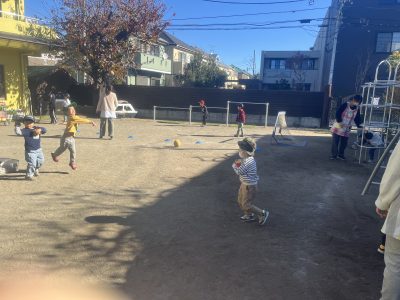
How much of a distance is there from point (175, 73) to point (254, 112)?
64.1 ft

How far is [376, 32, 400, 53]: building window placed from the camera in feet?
93.8

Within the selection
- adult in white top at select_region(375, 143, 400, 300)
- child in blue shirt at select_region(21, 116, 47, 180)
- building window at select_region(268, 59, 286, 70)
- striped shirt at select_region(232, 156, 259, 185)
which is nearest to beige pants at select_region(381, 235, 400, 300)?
adult in white top at select_region(375, 143, 400, 300)

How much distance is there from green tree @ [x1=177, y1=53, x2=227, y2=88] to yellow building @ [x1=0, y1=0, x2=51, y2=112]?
20.3 m

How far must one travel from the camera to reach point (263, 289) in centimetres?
337

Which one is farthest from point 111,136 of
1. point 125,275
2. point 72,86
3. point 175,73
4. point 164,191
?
point 175,73

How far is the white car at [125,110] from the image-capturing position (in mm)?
22156

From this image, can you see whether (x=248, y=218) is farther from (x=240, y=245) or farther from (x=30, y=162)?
(x=30, y=162)

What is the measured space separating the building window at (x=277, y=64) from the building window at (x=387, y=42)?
45.4ft

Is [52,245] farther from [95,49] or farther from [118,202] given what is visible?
[95,49]

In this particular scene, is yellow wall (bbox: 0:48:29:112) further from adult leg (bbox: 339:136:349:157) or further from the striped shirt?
the striped shirt

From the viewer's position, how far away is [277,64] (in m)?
42.6

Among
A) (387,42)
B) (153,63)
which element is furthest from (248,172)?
(153,63)

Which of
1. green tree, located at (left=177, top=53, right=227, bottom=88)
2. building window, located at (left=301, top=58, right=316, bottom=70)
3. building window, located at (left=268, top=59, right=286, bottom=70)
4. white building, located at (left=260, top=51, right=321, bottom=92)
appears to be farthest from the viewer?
building window, located at (left=268, top=59, right=286, bottom=70)

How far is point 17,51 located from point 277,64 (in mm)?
31205
